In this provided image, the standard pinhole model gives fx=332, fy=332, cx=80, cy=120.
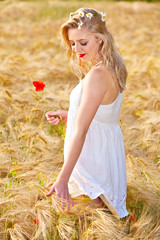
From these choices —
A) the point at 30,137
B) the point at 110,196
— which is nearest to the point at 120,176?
the point at 110,196

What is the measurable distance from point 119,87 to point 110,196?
23.7 inches

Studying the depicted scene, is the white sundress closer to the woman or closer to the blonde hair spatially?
the woman

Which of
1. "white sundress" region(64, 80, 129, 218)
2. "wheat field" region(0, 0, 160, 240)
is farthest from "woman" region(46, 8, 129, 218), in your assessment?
"wheat field" region(0, 0, 160, 240)

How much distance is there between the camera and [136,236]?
1.65 m

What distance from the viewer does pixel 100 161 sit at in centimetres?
182

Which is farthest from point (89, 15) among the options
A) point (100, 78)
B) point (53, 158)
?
point (53, 158)

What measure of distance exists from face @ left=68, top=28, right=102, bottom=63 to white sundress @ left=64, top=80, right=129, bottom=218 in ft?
0.54

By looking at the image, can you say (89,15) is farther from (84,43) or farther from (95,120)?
(95,120)

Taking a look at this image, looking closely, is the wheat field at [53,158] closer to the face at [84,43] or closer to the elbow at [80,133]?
the face at [84,43]

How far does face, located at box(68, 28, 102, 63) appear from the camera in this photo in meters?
1.69

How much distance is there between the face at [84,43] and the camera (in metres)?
1.69

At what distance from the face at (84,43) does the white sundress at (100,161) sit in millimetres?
165

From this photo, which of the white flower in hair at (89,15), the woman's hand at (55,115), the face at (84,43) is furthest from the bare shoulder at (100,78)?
the woman's hand at (55,115)

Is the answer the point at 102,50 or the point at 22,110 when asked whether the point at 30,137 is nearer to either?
the point at 22,110
